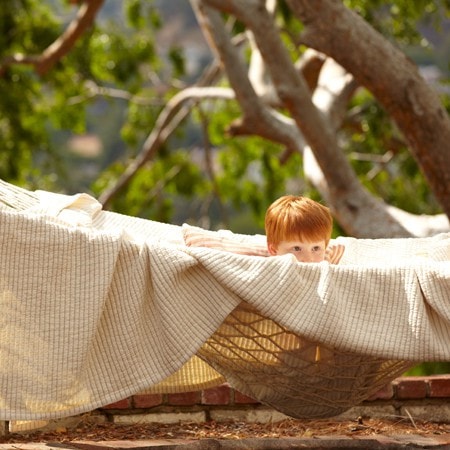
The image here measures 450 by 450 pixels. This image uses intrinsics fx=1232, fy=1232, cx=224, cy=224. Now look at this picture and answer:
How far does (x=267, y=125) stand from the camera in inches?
215

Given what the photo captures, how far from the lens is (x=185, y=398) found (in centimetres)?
355

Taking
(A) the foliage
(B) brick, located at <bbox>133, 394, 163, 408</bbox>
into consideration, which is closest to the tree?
(A) the foliage

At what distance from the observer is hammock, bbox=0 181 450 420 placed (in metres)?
2.55

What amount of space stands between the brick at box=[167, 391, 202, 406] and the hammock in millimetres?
773

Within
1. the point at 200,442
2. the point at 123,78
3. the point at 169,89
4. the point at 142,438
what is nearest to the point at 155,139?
the point at 123,78

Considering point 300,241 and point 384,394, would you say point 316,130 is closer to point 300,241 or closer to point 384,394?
point 384,394

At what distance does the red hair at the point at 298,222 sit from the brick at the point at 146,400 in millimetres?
742

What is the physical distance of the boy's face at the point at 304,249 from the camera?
3008 mm

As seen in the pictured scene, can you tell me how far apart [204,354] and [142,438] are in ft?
1.74

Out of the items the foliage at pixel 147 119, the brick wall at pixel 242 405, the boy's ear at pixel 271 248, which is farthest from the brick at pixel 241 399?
the foliage at pixel 147 119

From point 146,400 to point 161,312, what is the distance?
0.99 m

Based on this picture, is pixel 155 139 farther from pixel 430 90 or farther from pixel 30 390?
pixel 30 390

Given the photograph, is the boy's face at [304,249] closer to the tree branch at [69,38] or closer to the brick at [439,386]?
the brick at [439,386]

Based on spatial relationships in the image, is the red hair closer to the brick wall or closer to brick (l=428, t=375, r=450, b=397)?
the brick wall
